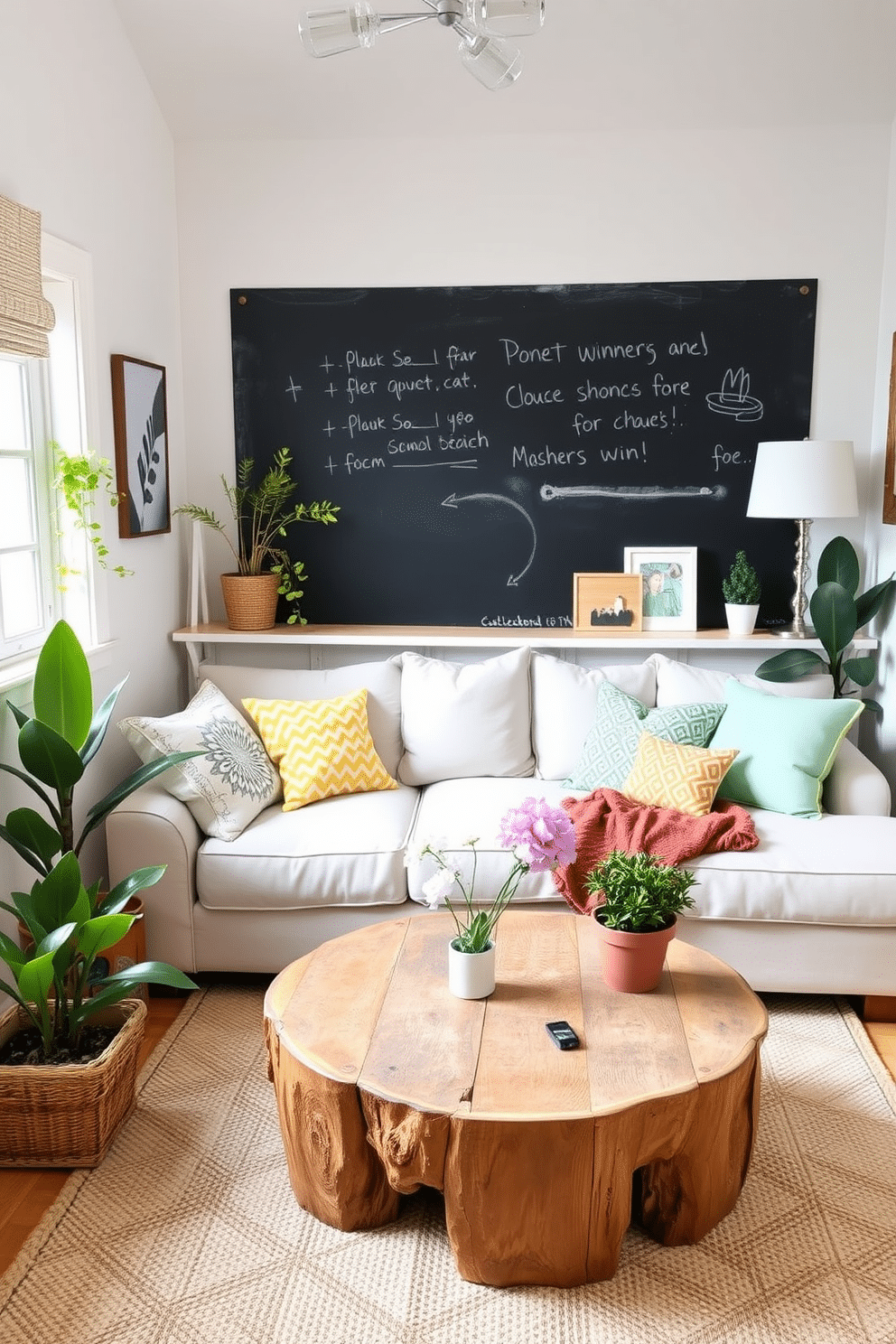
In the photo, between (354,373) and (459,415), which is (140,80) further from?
(459,415)

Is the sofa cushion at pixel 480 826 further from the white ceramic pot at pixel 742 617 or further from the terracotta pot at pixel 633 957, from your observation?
the white ceramic pot at pixel 742 617

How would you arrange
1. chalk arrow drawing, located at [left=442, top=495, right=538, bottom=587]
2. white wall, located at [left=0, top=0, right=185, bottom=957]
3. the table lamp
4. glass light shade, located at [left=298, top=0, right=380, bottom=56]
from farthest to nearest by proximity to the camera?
chalk arrow drawing, located at [left=442, top=495, right=538, bottom=587] → the table lamp → white wall, located at [left=0, top=0, right=185, bottom=957] → glass light shade, located at [left=298, top=0, right=380, bottom=56]

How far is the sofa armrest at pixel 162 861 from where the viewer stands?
122 inches

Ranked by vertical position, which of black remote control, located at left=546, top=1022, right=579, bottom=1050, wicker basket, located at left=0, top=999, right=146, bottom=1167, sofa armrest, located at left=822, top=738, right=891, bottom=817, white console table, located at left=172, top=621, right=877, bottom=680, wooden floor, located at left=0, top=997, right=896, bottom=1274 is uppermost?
white console table, located at left=172, top=621, right=877, bottom=680

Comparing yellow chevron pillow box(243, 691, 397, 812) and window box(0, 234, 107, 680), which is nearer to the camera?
window box(0, 234, 107, 680)

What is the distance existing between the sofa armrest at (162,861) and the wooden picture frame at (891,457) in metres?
2.50

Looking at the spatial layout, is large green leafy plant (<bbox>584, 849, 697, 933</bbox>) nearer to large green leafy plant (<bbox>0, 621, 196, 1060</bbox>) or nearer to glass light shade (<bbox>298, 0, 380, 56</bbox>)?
large green leafy plant (<bbox>0, 621, 196, 1060</bbox>)

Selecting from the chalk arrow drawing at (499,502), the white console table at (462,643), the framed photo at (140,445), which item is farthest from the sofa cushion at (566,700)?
the framed photo at (140,445)

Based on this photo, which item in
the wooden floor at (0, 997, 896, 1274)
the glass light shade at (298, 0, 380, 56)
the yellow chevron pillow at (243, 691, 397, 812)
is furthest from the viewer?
the yellow chevron pillow at (243, 691, 397, 812)

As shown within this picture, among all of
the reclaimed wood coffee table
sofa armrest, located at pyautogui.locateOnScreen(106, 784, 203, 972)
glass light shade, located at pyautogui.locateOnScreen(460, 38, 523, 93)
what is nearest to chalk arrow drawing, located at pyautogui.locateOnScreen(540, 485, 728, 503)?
sofa armrest, located at pyautogui.locateOnScreen(106, 784, 203, 972)

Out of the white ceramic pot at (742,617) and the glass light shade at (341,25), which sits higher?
the glass light shade at (341,25)

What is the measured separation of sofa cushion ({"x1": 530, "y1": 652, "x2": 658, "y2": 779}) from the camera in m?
3.65

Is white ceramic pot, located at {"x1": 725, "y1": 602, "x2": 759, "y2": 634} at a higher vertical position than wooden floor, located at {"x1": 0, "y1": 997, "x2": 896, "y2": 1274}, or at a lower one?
higher

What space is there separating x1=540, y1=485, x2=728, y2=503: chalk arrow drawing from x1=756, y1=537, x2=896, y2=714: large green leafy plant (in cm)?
46
